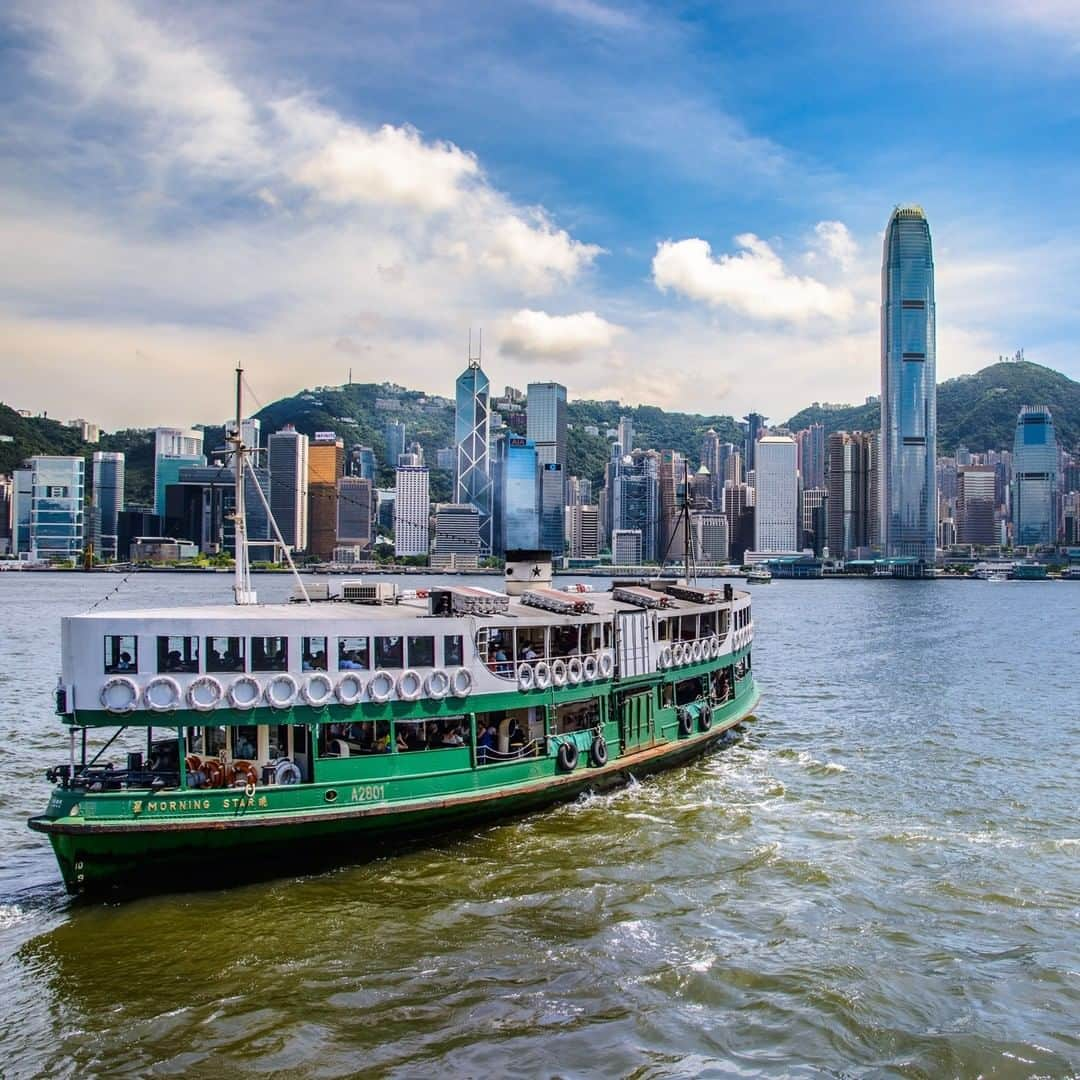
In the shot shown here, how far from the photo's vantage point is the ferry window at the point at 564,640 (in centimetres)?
2220

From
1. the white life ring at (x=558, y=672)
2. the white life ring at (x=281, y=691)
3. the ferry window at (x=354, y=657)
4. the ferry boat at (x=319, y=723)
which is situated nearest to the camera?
the ferry boat at (x=319, y=723)

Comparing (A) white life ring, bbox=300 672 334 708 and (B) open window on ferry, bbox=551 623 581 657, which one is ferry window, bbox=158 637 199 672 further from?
(B) open window on ferry, bbox=551 623 581 657

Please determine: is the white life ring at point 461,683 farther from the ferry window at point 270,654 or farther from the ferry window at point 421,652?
the ferry window at point 270,654

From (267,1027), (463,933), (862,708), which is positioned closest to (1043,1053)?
(463,933)

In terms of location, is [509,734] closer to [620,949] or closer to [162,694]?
[620,949]

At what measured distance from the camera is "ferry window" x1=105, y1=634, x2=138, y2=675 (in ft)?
54.0

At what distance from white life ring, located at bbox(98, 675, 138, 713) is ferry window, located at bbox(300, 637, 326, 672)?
2835mm

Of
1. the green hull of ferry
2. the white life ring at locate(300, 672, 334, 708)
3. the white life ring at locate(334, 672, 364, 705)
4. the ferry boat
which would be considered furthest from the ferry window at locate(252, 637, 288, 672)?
the white life ring at locate(334, 672, 364, 705)

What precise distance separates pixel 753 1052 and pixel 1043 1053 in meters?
3.58

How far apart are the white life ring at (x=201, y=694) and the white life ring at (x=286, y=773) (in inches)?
59.8

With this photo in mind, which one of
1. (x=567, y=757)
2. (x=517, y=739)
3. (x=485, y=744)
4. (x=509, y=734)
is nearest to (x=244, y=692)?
(x=485, y=744)

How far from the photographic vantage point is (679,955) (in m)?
14.8

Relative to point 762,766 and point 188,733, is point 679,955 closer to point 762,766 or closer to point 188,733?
point 188,733

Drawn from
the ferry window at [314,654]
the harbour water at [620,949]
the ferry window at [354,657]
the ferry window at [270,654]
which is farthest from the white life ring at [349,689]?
the harbour water at [620,949]
